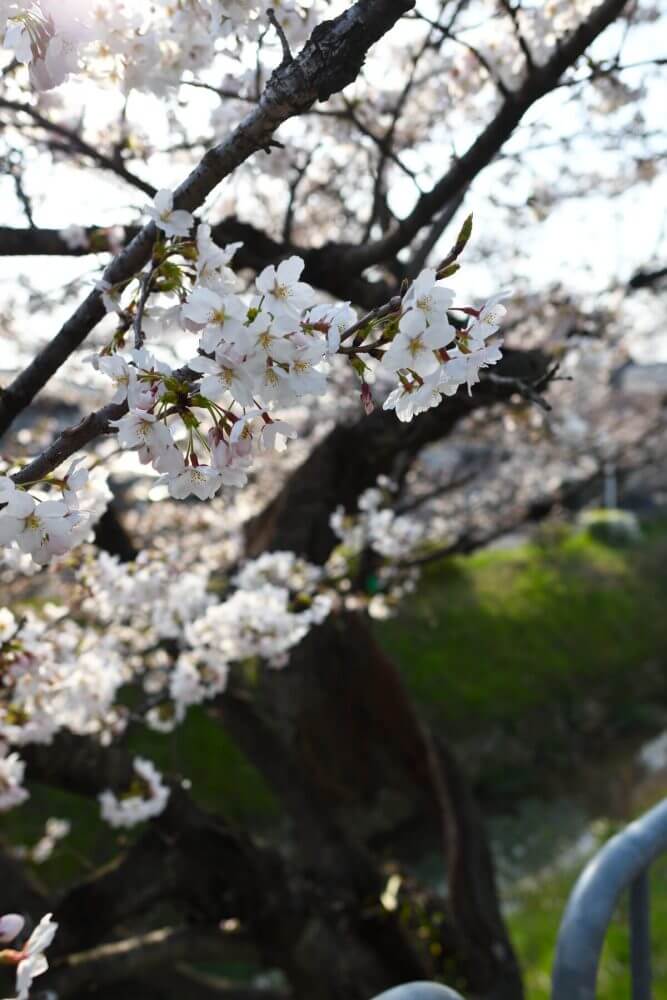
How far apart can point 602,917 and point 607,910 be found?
0.03 m

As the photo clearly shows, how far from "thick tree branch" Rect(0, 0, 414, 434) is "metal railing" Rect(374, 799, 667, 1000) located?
1.08 meters

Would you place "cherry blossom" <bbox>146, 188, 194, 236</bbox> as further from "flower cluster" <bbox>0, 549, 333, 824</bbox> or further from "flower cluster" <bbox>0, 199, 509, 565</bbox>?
"flower cluster" <bbox>0, 549, 333, 824</bbox>

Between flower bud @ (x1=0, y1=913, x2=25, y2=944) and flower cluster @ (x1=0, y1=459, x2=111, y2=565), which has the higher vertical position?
flower cluster @ (x1=0, y1=459, x2=111, y2=565)

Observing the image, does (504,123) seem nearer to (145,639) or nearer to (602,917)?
(602,917)

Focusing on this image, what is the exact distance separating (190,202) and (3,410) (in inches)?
18.8

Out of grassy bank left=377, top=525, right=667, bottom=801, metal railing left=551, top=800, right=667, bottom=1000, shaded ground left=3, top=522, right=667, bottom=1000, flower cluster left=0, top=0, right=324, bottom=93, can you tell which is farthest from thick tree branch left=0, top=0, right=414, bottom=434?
grassy bank left=377, top=525, right=667, bottom=801

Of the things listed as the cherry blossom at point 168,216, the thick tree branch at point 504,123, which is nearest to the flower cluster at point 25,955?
the cherry blossom at point 168,216

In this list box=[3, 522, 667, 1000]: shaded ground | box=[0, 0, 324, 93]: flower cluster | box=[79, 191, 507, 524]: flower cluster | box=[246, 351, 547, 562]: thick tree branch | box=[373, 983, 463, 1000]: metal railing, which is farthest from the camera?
box=[3, 522, 667, 1000]: shaded ground

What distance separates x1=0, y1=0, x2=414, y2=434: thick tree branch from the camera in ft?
3.75

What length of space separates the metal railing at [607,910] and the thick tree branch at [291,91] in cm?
123

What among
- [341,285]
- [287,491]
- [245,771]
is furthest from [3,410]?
[245,771]

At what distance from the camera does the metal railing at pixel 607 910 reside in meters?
1.28

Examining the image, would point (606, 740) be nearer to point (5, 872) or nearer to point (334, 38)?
point (5, 872)

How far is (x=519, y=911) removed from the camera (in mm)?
5828
